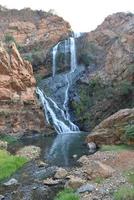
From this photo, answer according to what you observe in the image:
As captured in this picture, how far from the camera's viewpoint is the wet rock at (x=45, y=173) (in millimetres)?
19733

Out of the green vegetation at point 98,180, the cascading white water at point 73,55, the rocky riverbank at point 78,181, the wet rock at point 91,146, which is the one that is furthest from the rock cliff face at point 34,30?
the green vegetation at point 98,180

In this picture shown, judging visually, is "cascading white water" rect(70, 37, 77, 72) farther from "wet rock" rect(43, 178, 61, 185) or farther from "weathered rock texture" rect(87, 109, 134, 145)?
"wet rock" rect(43, 178, 61, 185)

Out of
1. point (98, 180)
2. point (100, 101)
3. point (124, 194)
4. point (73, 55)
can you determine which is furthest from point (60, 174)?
point (73, 55)

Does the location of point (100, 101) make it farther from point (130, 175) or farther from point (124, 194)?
point (124, 194)

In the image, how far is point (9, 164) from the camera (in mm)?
22250

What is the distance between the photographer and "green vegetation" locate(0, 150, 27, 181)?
20656 millimetres

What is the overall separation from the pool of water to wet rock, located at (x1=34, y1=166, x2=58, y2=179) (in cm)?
179

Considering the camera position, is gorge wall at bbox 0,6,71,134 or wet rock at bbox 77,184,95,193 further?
gorge wall at bbox 0,6,71,134

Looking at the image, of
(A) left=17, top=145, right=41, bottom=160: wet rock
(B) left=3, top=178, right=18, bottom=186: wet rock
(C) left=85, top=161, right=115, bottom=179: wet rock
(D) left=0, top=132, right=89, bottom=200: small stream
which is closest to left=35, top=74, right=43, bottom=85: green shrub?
(D) left=0, top=132, right=89, bottom=200: small stream

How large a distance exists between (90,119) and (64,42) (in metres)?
16.8

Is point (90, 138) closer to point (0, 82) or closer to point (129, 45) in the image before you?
point (0, 82)

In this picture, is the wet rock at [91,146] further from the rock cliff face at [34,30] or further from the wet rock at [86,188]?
the rock cliff face at [34,30]

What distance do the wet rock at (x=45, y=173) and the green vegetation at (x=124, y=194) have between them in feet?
21.9

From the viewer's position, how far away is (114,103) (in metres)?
45.5
